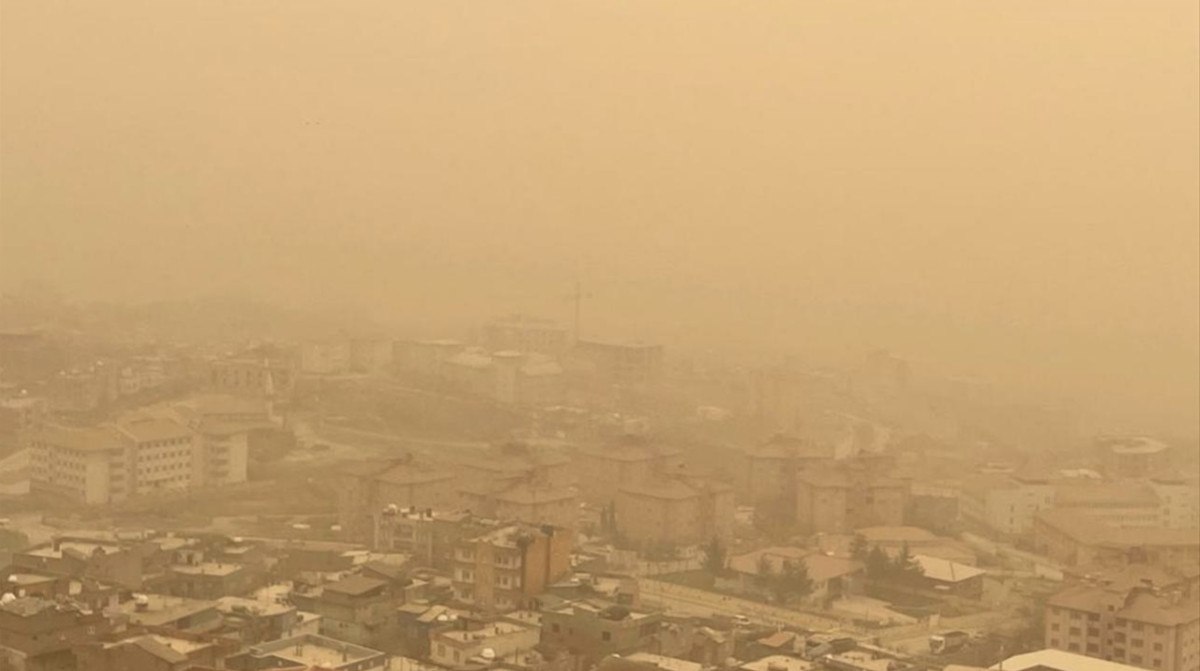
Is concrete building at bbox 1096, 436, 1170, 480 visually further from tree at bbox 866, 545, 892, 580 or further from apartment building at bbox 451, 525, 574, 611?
apartment building at bbox 451, 525, 574, 611

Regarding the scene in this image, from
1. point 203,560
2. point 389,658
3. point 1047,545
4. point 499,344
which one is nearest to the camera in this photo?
point 389,658

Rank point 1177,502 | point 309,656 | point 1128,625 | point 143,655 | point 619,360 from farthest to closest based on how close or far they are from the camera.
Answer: point 619,360, point 1177,502, point 1128,625, point 309,656, point 143,655

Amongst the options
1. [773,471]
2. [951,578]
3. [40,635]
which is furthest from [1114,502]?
[40,635]

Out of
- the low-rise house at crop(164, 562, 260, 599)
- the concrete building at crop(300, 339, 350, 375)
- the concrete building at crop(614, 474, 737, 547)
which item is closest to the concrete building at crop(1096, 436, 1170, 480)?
the concrete building at crop(614, 474, 737, 547)

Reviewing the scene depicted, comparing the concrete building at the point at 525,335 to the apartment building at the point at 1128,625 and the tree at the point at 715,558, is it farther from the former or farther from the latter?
the apartment building at the point at 1128,625

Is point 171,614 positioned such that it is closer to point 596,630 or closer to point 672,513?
point 596,630

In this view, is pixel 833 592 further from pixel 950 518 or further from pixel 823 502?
pixel 950 518

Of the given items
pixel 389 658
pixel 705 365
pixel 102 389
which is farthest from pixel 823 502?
pixel 102 389
